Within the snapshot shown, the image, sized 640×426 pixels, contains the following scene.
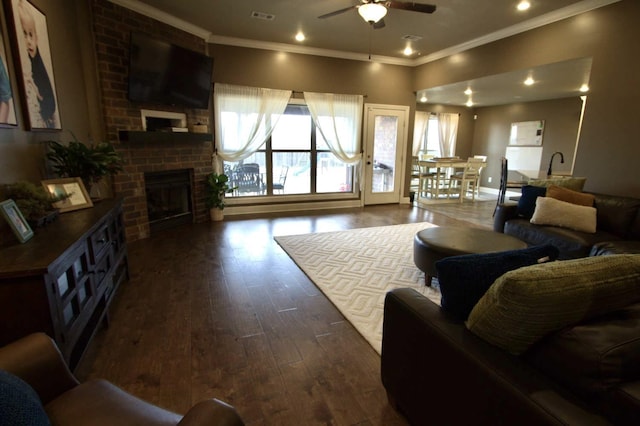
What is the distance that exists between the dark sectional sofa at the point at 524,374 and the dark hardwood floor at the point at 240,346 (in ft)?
1.72

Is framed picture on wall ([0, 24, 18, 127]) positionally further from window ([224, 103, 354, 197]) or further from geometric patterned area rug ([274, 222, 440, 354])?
window ([224, 103, 354, 197])

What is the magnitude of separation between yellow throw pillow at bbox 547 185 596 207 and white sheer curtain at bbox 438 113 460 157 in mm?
6607

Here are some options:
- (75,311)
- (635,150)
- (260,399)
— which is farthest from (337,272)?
(635,150)

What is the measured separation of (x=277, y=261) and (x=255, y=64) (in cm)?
367

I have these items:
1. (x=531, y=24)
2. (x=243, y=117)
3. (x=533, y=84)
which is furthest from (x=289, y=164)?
(x=533, y=84)

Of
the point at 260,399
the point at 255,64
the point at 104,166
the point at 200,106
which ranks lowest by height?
the point at 260,399

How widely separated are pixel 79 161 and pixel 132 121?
5.73 feet

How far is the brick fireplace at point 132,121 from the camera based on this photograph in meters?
3.84

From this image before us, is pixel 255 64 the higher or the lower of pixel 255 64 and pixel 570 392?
the higher

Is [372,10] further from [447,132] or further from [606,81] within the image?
[447,132]

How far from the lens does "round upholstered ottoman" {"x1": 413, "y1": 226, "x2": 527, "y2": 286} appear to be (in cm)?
278

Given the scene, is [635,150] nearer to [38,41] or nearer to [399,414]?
[399,414]

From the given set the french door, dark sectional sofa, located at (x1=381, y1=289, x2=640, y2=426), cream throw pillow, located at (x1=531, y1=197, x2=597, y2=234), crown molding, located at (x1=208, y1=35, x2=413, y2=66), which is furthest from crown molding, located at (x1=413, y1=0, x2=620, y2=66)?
dark sectional sofa, located at (x1=381, y1=289, x2=640, y2=426)

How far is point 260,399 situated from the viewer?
5.65ft
